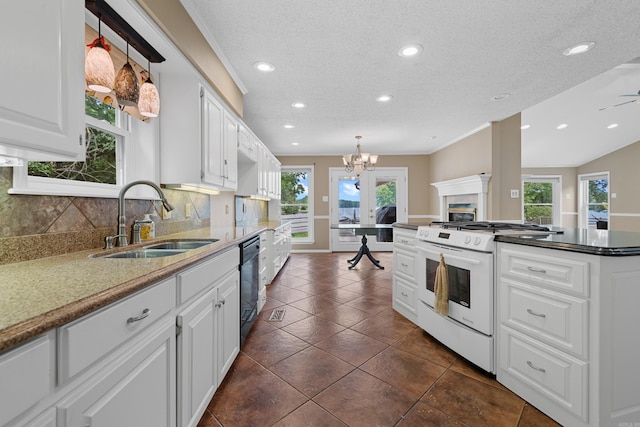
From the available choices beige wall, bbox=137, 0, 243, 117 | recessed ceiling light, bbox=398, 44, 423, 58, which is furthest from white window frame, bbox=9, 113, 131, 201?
recessed ceiling light, bbox=398, 44, 423, 58

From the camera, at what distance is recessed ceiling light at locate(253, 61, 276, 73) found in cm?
263

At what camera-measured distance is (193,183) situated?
2.20 m

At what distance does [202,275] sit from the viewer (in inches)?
55.1

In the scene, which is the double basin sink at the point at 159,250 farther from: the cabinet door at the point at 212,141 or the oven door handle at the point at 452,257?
the oven door handle at the point at 452,257

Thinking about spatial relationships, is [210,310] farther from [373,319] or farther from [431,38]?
[431,38]

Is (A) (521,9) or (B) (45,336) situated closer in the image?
(B) (45,336)

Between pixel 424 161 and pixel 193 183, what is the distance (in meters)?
6.09

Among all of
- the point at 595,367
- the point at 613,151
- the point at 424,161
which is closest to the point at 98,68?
the point at 595,367

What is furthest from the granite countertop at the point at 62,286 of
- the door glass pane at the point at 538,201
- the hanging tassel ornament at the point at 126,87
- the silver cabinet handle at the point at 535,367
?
the door glass pane at the point at 538,201

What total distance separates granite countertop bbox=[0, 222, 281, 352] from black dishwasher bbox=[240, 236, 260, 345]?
841 millimetres

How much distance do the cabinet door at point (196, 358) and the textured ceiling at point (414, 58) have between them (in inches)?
77.1

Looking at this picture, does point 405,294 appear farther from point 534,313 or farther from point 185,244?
point 185,244

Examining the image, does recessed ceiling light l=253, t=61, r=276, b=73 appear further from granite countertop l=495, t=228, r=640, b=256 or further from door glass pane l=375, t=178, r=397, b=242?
door glass pane l=375, t=178, r=397, b=242

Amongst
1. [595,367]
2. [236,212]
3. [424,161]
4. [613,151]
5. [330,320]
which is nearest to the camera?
[595,367]
